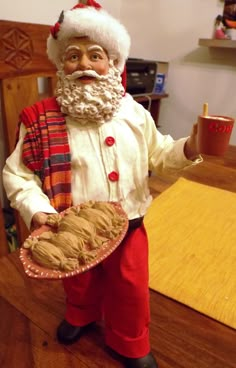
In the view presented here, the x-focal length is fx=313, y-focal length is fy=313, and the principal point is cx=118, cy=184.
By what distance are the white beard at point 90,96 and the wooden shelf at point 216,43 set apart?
136 cm

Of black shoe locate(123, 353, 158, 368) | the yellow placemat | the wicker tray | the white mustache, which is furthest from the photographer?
the yellow placemat

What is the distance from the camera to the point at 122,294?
70 centimetres

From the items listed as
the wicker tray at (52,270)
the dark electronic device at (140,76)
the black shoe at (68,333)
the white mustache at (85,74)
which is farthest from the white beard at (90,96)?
the dark electronic device at (140,76)

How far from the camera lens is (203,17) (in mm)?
1876

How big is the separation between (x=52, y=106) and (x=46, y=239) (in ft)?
0.94

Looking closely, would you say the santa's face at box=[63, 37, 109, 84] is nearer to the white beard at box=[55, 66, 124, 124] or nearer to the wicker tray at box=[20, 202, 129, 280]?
the white beard at box=[55, 66, 124, 124]

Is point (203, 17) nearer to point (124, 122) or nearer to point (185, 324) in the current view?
point (124, 122)

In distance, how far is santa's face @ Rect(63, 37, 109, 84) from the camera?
0.62m

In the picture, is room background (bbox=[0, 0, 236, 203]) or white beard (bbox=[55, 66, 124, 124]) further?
room background (bbox=[0, 0, 236, 203])

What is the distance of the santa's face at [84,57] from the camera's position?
0.62 metres

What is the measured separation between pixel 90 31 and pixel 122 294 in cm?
56

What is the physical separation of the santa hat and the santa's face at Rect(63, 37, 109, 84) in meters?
0.01

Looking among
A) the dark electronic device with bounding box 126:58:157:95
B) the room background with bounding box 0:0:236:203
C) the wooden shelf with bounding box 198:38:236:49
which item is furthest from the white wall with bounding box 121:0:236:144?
the dark electronic device with bounding box 126:58:157:95

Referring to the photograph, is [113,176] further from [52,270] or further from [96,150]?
[52,270]
